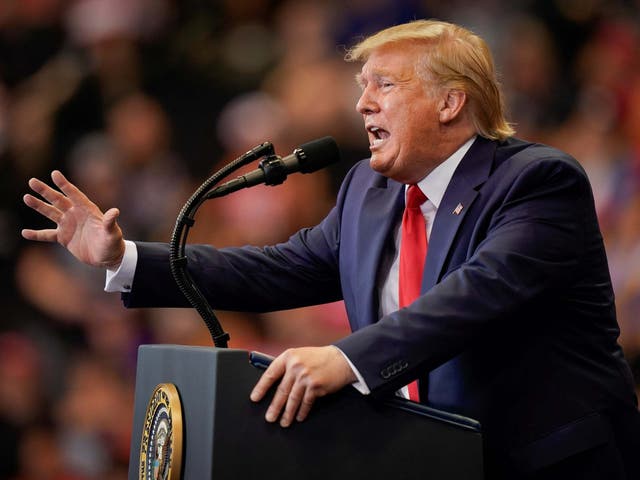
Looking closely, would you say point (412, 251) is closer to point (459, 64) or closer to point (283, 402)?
point (459, 64)

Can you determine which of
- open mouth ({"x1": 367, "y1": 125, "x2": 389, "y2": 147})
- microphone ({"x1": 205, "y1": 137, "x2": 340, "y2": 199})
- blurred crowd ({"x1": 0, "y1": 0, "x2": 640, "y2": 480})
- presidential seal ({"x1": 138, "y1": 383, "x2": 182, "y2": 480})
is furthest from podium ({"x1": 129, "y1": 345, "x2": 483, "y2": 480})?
blurred crowd ({"x1": 0, "y1": 0, "x2": 640, "y2": 480})

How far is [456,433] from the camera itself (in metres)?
1.43

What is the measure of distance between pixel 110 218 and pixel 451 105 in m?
0.76

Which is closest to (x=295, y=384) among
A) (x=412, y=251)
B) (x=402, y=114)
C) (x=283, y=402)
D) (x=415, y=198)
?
(x=283, y=402)

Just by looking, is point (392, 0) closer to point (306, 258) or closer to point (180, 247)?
point (306, 258)

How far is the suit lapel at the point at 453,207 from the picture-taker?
5.60 ft

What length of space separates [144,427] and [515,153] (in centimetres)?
Result: 90

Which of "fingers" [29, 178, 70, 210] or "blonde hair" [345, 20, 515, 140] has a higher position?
"blonde hair" [345, 20, 515, 140]

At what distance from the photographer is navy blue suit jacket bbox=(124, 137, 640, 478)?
1.48 m

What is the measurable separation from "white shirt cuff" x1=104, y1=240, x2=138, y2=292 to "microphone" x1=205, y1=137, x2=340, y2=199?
1.15 ft

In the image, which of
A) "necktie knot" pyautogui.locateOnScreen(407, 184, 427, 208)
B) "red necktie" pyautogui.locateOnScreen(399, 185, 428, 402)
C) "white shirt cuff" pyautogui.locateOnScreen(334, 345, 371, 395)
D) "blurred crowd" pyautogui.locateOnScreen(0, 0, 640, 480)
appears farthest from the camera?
"blurred crowd" pyautogui.locateOnScreen(0, 0, 640, 480)

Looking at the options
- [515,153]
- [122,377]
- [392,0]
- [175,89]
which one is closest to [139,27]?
[175,89]

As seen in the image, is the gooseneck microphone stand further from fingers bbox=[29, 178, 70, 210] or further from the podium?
fingers bbox=[29, 178, 70, 210]

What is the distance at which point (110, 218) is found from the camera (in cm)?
170
